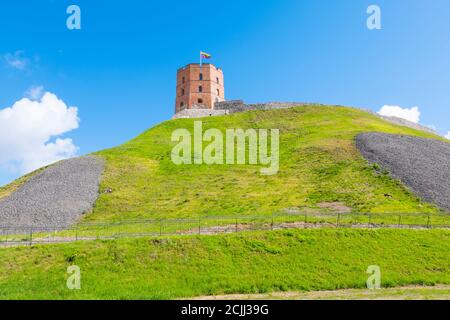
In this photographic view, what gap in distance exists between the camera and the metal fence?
3219cm

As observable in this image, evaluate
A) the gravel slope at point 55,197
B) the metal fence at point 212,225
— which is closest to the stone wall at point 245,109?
the gravel slope at point 55,197

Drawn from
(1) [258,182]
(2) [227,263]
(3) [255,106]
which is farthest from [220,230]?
(3) [255,106]

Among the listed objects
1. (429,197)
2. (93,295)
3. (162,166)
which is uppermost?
(162,166)

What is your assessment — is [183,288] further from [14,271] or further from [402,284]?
[402,284]

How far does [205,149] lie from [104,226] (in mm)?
29802

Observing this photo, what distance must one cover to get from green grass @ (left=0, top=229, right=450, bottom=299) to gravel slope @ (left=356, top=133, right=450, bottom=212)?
524 inches

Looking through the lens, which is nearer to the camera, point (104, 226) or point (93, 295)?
point (93, 295)

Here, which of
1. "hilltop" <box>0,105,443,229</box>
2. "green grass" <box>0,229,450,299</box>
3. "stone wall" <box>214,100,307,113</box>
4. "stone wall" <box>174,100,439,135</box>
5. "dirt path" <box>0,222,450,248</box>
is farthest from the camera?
"stone wall" <box>214,100,307,113</box>

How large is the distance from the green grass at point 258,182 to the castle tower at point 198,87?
66.6 ft

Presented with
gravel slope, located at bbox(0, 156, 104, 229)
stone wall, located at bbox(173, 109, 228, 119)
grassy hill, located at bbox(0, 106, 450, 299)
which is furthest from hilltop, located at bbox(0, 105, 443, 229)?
stone wall, located at bbox(173, 109, 228, 119)

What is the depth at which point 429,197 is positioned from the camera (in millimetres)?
41500

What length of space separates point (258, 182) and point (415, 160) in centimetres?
1965

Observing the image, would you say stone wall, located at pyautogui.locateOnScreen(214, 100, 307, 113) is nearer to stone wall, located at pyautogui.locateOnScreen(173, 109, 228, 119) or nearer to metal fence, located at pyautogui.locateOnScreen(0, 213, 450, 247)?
stone wall, located at pyautogui.locateOnScreen(173, 109, 228, 119)
